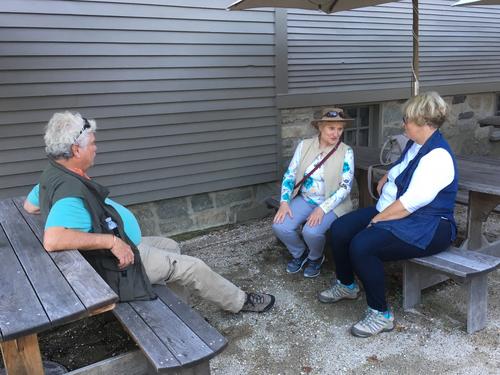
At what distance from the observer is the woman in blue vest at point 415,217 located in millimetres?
2562

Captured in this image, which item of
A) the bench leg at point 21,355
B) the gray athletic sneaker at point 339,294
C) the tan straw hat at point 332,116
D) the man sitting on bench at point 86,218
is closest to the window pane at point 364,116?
the tan straw hat at point 332,116

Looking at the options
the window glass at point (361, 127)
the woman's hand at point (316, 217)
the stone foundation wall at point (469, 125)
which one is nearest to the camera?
the woman's hand at point (316, 217)

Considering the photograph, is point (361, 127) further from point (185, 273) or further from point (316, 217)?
point (185, 273)

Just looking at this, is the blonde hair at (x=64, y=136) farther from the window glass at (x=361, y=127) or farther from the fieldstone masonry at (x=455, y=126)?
the window glass at (x=361, y=127)

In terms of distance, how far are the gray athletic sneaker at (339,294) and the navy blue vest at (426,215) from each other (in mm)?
581

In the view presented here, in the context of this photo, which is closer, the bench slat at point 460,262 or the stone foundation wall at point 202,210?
the bench slat at point 460,262

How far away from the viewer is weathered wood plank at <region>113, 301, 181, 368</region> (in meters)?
1.70

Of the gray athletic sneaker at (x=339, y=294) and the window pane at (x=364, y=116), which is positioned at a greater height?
the window pane at (x=364, y=116)

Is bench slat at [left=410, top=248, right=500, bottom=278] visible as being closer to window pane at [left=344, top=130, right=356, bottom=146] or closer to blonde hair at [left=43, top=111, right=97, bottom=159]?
blonde hair at [left=43, top=111, right=97, bottom=159]

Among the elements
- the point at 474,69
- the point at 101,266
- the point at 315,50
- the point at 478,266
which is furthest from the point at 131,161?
the point at 474,69

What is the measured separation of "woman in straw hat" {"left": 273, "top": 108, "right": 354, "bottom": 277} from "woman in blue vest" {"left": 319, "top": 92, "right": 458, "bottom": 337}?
0.52 metres

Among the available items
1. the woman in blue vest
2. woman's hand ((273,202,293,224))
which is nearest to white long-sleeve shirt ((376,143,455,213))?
the woman in blue vest

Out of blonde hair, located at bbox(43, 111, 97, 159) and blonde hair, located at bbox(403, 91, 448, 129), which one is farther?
blonde hair, located at bbox(403, 91, 448, 129)

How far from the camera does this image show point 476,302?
8.64ft
